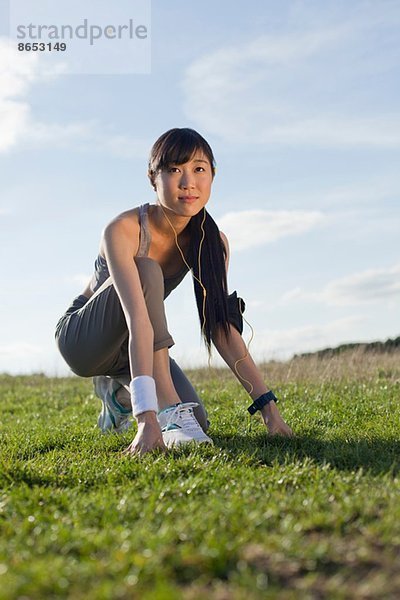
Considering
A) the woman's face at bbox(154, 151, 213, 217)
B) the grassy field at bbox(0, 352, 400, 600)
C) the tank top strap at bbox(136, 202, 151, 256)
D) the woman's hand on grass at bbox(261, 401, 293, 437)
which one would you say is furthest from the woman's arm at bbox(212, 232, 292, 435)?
the woman's face at bbox(154, 151, 213, 217)

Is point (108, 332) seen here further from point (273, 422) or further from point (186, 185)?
point (273, 422)

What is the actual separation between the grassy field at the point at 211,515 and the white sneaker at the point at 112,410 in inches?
6.8

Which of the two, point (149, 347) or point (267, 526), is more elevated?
point (149, 347)

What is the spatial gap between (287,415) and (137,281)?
2.20m

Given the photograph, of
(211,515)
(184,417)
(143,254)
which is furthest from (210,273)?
(211,515)

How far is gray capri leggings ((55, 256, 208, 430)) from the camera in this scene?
15.2 feet

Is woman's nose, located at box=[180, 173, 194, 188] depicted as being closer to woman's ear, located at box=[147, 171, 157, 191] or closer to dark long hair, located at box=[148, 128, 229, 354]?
woman's ear, located at box=[147, 171, 157, 191]

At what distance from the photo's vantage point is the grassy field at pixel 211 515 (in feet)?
7.57

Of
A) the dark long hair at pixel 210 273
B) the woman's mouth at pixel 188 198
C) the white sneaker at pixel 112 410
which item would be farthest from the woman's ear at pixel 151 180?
the white sneaker at pixel 112 410

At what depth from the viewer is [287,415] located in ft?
20.0

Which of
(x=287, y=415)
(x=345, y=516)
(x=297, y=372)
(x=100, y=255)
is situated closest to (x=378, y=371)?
(x=297, y=372)

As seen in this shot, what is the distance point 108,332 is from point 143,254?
0.56m

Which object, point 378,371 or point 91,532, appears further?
point 378,371

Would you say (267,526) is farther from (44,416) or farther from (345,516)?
(44,416)
